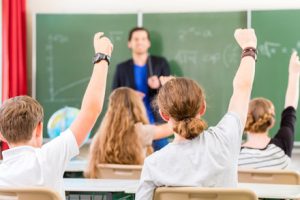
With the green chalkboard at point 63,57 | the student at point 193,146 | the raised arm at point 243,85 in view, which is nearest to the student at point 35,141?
the student at point 193,146

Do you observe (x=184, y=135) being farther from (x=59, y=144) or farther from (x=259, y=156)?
(x=259, y=156)

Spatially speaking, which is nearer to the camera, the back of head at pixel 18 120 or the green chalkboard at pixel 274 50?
the back of head at pixel 18 120

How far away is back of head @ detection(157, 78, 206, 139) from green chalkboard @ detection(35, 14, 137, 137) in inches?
157

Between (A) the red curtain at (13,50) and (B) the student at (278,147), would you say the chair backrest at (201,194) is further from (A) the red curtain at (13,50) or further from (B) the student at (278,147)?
(A) the red curtain at (13,50)

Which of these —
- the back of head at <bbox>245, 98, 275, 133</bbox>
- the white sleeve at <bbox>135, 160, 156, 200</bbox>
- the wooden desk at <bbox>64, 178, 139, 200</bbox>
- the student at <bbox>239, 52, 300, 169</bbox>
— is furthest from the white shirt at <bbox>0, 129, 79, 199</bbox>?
the back of head at <bbox>245, 98, 275, 133</bbox>

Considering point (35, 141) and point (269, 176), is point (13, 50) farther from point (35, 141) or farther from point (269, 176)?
point (35, 141)

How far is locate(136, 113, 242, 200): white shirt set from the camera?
1937mm

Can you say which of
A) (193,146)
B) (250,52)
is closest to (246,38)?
(250,52)

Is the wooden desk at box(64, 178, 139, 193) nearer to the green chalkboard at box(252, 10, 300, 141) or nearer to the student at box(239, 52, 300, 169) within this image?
the student at box(239, 52, 300, 169)

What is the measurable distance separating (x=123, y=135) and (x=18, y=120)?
1606 millimetres

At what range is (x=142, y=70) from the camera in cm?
572

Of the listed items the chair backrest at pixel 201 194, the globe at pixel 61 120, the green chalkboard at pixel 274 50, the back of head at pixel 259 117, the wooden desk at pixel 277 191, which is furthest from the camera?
the green chalkboard at pixel 274 50

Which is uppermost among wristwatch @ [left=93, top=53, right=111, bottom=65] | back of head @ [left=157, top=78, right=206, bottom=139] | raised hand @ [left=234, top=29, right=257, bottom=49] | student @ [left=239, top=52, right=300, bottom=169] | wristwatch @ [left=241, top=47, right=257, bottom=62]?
raised hand @ [left=234, top=29, right=257, bottom=49]

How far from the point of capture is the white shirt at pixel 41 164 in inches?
79.0
